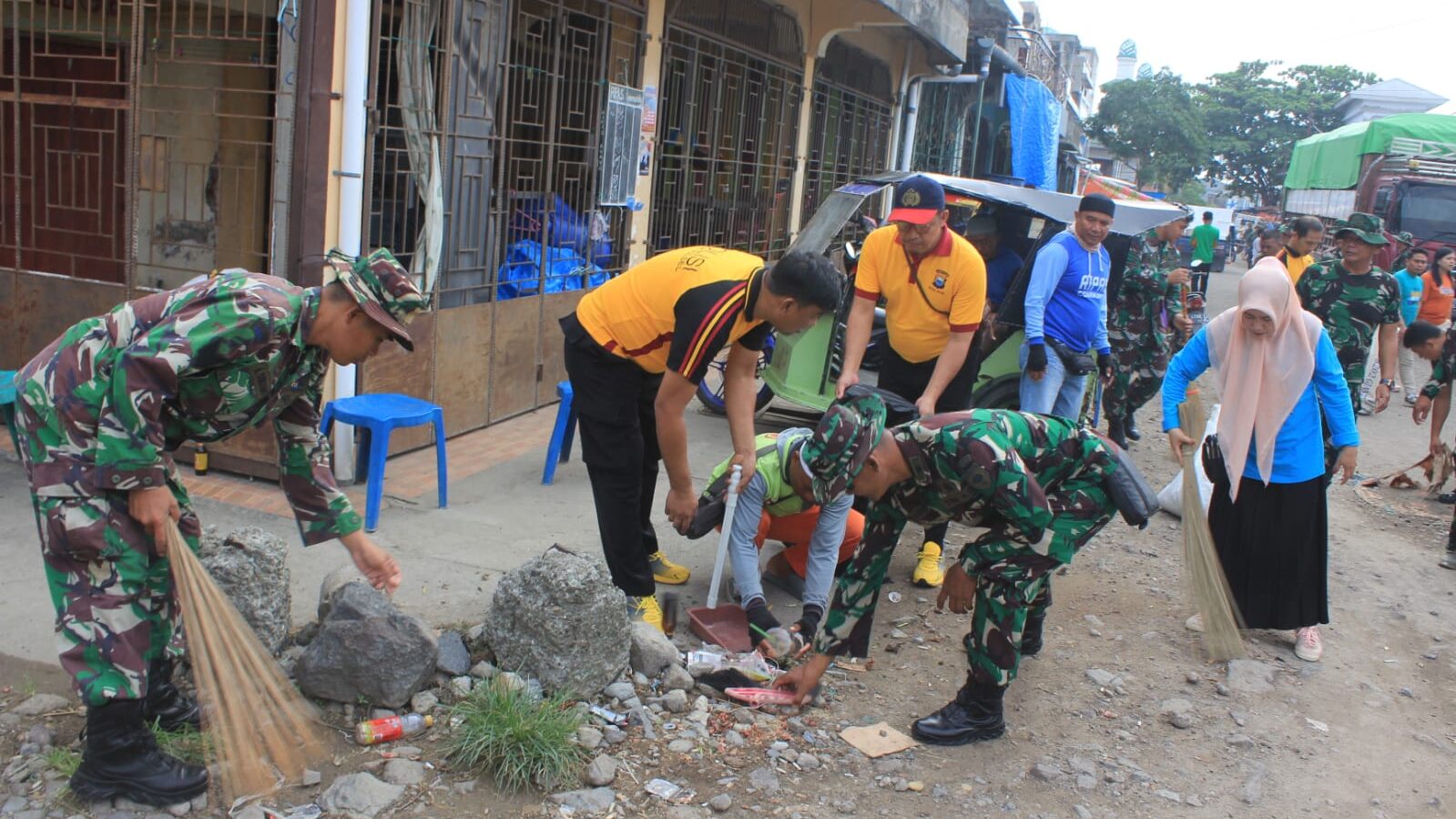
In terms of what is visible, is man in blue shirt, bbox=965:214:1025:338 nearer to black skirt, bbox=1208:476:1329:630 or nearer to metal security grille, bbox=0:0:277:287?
black skirt, bbox=1208:476:1329:630

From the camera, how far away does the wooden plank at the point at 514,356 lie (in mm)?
6602

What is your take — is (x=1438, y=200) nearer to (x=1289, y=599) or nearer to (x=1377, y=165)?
(x=1377, y=165)

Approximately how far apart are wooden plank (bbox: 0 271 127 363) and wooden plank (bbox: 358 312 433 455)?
1198 mm

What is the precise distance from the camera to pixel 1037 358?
19.4ft

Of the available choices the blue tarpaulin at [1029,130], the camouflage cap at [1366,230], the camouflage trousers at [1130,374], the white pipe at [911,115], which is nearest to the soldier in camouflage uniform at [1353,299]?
the camouflage cap at [1366,230]

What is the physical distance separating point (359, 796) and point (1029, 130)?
15958 mm

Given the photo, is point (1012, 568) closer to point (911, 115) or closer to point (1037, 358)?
point (1037, 358)

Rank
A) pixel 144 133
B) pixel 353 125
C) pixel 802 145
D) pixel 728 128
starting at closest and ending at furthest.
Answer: pixel 353 125
pixel 144 133
pixel 728 128
pixel 802 145

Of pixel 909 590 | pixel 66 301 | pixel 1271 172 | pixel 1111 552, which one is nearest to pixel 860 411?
pixel 909 590

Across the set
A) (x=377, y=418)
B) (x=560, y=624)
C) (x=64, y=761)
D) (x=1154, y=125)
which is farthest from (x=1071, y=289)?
(x=1154, y=125)

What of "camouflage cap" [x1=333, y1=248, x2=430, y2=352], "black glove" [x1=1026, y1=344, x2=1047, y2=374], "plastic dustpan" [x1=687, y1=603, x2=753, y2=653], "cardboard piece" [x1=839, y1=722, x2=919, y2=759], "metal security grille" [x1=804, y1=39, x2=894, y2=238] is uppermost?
"metal security grille" [x1=804, y1=39, x2=894, y2=238]

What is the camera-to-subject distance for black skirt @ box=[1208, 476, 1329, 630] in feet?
14.9

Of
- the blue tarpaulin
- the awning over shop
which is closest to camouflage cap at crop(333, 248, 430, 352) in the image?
the awning over shop

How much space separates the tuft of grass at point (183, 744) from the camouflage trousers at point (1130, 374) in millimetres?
6465
